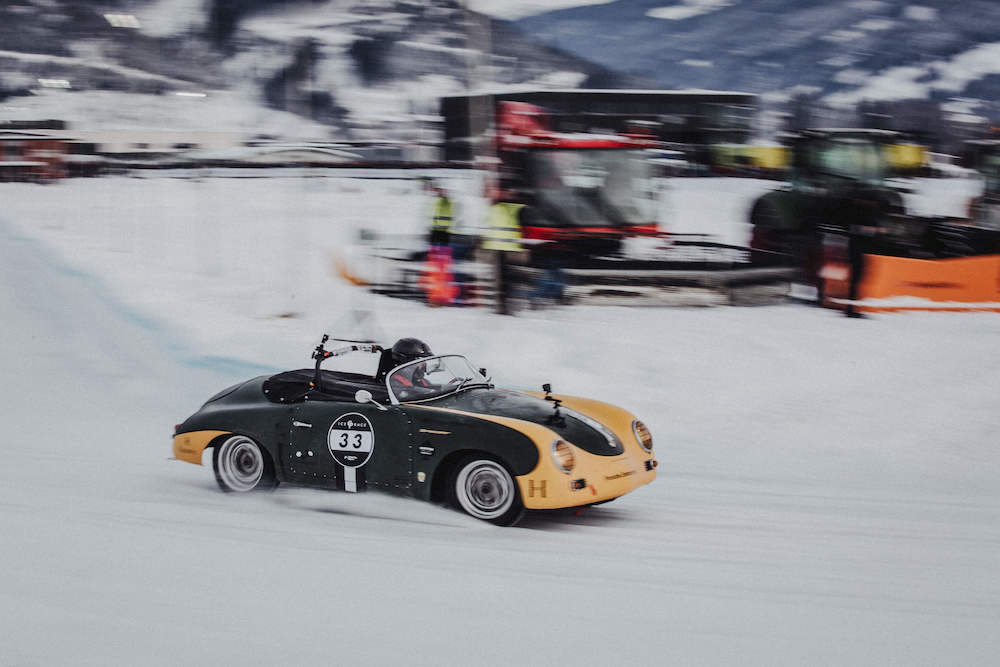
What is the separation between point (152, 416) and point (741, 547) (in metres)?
6.53

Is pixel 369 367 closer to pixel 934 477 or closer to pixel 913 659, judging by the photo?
pixel 934 477

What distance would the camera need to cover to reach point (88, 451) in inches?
328

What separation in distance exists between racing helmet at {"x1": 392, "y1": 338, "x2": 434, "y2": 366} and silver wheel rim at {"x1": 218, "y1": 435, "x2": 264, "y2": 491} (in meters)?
1.12

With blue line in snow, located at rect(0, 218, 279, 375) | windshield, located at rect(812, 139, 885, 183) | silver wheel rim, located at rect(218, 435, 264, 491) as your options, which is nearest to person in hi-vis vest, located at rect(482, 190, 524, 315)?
blue line in snow, located at rect(0, 218, 279, 375)

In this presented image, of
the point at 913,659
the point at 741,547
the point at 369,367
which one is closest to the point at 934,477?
the point at 741,547

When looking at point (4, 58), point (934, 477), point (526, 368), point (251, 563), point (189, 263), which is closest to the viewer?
point (251, 563)

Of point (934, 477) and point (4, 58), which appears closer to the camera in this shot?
point (934, 477)

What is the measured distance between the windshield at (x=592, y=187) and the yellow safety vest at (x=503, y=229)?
2395 millimetres

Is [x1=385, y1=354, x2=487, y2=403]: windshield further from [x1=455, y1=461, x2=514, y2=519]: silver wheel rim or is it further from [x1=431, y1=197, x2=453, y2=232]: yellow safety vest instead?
[x1=431, y1=197, x2=453, y2=232]: yellow safety vest

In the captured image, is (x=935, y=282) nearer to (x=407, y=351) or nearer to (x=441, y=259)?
(x=441, y=259)

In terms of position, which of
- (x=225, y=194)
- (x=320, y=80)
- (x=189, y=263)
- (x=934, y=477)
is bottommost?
(x=934, y=477)

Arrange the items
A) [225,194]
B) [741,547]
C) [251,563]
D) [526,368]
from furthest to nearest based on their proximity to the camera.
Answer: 1. [225,194]
2. [526,368]
3. [741,547]
4. [251,563]

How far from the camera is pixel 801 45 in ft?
91.4

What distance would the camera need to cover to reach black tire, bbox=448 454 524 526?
18.5 ft
